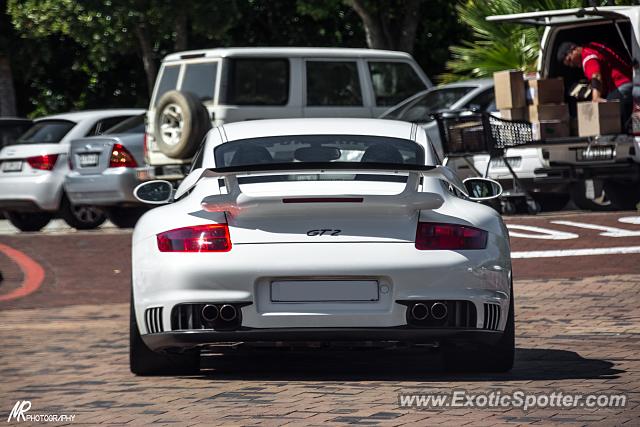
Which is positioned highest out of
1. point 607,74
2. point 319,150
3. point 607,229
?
point 319,150

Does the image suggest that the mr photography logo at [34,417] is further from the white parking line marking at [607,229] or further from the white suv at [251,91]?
the white suv at [251,91]

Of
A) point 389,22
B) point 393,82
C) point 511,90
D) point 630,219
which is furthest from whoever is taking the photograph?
point 389,22

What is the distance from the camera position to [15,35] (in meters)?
33.0

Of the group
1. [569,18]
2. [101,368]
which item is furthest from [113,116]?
[101,368]

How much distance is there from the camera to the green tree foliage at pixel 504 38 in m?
22.4

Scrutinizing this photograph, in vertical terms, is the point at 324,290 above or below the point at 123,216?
above

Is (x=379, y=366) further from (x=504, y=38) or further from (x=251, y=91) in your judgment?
(x=504, y=38)

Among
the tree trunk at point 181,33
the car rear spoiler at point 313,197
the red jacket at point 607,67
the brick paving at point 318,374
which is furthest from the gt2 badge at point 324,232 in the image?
the tree trunk at point 181,33

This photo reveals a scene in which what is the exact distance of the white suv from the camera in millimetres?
17906

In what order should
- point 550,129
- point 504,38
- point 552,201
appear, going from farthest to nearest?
point 504,38
point 552,201
point 550,129

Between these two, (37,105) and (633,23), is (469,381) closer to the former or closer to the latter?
(633,23)

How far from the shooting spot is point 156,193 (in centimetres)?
853

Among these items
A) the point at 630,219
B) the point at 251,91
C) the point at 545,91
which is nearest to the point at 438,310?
the point at 630,219

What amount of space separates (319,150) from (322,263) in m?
1.34
